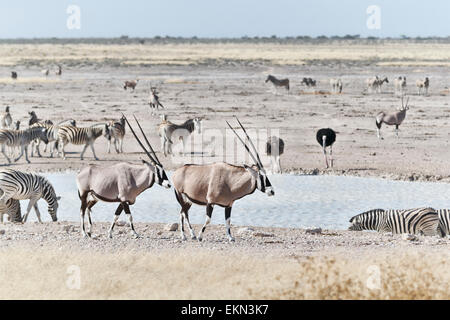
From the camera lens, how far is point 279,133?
22109 millimetres

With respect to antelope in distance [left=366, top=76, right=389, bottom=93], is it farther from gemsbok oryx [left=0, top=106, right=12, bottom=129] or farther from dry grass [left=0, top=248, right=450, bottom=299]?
dry grass [left=0, top=248, right=450, bottom=299]

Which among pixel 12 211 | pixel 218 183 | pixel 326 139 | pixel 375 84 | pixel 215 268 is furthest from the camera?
pixel 375 84

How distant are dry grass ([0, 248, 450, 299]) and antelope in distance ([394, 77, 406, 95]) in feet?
90.1

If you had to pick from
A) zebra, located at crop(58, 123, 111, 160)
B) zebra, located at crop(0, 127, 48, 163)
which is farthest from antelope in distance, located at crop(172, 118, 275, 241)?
zebra, located at crop(0, 127, 48, 163)

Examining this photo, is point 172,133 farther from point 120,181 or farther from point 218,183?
point 218,183

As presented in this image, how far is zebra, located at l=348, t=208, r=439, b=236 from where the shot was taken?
35.7ft

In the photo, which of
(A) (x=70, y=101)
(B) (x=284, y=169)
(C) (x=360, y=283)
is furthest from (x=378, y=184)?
(A) (x=70, y=101)

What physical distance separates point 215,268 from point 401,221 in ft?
13.7

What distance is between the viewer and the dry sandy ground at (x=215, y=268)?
7.23 m

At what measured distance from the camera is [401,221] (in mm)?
11117

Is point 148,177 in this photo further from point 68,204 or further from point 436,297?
point 68,204

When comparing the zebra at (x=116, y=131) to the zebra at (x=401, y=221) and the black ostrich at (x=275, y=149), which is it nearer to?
the black ostrich at (x=275, y=149)

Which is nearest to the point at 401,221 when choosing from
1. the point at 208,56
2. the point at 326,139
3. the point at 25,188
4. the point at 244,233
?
the point at 244,233

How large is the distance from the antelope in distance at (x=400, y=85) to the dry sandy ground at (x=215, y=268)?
26250 mm
